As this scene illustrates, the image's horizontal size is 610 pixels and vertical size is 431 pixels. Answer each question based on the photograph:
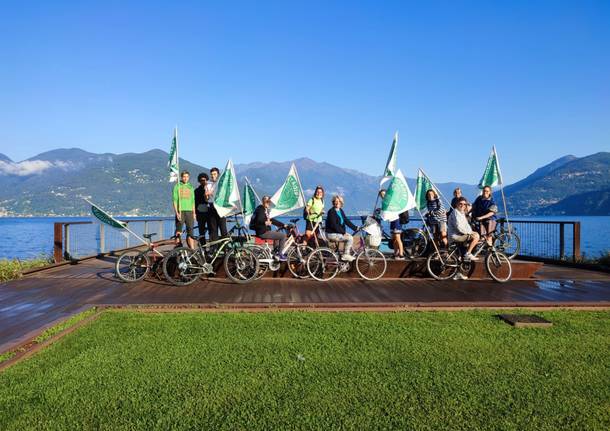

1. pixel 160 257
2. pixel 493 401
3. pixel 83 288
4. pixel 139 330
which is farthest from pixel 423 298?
pixel 83 288

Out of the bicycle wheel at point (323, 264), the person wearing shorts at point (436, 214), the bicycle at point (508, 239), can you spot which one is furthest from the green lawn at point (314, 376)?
the bicycle at point (508, 239)

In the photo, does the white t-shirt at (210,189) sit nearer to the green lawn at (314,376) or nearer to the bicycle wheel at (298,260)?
the bicycle wheel at (298,260)

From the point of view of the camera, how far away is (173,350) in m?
4.48

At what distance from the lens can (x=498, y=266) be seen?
8.86m

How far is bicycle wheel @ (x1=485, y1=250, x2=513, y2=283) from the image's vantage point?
28.9 ft

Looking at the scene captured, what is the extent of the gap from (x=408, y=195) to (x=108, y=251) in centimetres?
1000

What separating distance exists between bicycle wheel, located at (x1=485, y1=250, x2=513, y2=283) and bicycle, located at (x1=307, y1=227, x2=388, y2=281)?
201cm

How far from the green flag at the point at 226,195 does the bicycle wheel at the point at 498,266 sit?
507cm

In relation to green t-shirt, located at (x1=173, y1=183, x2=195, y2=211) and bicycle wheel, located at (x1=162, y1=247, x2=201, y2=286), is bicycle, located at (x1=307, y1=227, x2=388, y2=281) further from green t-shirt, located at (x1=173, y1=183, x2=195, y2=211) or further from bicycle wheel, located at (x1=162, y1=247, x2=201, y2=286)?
green t-shirt, located at (x1=173, y1=183, x2=195, y2=211)

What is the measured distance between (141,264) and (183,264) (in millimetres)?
1136

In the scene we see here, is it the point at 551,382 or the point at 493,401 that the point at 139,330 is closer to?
the point at 493,401

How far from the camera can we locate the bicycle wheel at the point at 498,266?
880 centimetres

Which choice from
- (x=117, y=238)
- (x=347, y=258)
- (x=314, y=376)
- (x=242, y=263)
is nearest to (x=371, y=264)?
(x=347, y=258)

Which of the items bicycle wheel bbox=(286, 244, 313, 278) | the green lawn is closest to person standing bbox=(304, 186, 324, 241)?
bicycle wheel bbox=(286, 244, 313, 278)
